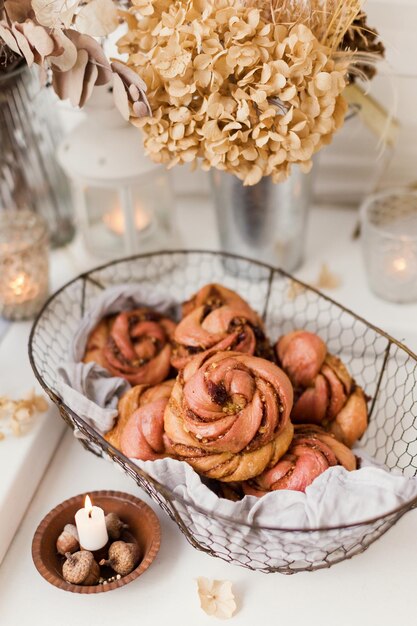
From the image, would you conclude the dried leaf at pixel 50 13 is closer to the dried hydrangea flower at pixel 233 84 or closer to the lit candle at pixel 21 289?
the dried hydrangea flower at pixel 233 84

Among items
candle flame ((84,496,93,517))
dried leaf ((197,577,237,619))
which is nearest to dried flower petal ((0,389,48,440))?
candle flame ((84,496,93,517))

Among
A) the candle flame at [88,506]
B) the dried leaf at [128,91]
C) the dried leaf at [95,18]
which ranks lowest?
the candle flame at [88,506]

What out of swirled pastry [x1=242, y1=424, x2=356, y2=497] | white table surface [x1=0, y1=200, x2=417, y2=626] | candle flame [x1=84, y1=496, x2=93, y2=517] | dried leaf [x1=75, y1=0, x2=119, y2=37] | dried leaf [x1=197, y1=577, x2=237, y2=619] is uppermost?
dried leaf [x1=75, y1=0, x2=119, y2=37]

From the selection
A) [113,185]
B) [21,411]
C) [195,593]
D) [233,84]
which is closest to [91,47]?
[233,84]

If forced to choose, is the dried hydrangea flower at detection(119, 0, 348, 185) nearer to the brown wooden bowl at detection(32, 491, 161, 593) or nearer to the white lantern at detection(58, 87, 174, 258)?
the white lantern at detection(58, 87, 174, 258)

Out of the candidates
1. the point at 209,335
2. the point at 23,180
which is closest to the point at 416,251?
the point at 209,335

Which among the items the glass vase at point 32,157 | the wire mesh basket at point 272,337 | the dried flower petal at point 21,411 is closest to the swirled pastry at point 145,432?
the wire mesh basket at point 272,337

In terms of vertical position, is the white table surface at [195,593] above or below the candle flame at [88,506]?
below
